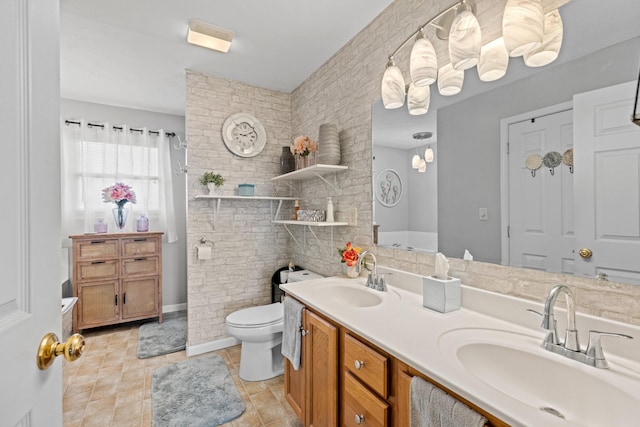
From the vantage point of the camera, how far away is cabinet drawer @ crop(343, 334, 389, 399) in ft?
3.55

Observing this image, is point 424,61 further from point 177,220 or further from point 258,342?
point 177,220

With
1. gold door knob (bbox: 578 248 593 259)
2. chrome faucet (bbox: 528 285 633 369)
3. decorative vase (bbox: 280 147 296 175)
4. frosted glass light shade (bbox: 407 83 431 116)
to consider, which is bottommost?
chrome faucet (bbox: 528 285 633 369)

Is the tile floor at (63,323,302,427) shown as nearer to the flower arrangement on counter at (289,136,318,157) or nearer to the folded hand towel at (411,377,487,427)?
the folded hand towel at (411,377,487,427)

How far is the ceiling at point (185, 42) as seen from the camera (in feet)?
6.30

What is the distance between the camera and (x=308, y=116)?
2877 millimetres

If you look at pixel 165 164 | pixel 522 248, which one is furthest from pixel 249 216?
pixel 522 248

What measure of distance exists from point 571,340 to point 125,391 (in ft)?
8.74

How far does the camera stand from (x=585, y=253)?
1.07 metres

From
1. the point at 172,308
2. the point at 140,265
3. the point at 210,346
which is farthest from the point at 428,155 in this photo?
the point at 172,308

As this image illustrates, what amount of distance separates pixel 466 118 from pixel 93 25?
252 centimetres

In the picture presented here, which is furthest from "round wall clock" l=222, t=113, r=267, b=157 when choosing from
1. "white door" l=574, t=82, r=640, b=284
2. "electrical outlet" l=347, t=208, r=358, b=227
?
"white door" l=574, t=82, r=640, b=284

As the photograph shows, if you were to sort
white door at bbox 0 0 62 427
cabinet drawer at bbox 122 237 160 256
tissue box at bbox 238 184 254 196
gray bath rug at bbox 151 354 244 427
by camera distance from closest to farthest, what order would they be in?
1. white door at bbox 0 0 62 427
2. gray bath rug at bbox 151 354 244 427
3. tissue box at bbox 238 184 254 196
4. cabinet drawer at bbox 122 237 160 256

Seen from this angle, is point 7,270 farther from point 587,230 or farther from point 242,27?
point 242,27

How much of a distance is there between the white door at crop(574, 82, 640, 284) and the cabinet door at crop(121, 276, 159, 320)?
3723 millimetres
